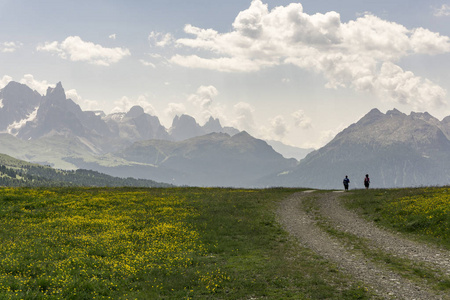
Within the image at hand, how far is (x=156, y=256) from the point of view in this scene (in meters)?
23.8

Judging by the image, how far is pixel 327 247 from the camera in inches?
1043

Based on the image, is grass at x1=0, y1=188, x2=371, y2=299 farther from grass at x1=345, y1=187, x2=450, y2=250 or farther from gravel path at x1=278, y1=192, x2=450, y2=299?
grass at x1=345, y1=187, x2=450, y2=250

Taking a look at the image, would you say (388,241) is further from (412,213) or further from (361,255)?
(412,213)

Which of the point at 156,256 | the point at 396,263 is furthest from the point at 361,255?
the point at 156,256

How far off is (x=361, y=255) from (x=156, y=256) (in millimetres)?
15457

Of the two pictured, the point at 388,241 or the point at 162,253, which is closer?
the point at 162,253

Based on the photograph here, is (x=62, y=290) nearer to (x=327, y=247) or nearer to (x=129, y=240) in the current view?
(x=129, y=240)

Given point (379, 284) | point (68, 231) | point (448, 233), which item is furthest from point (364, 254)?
point (68, 231)

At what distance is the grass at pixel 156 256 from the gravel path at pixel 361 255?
4.11ft

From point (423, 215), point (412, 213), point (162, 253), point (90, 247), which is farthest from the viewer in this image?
point (412, 213)

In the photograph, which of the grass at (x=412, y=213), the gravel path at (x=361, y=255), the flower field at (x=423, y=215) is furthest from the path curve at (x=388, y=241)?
the flower field at (x=423, y=215)

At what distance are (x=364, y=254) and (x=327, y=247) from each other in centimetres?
320

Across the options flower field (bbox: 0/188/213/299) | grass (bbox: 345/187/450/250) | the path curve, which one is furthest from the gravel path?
flower field (bbox: 0/188/213/299)

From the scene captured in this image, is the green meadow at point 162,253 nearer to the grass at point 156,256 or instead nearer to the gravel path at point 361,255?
the grass at point 156,256
